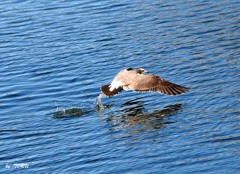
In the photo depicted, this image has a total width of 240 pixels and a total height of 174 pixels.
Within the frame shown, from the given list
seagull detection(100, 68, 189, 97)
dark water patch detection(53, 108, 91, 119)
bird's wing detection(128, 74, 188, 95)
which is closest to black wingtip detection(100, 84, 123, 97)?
seagull detection(100, 68, 189, 97)

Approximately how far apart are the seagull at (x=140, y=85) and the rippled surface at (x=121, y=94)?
9.6 inches

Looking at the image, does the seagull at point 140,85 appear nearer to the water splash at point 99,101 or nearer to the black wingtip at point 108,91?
the black wingtip at point 108,91

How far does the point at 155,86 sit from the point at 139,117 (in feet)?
2.28

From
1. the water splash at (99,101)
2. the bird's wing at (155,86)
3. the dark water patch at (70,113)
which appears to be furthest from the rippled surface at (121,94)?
the bird's wing at (155,86)

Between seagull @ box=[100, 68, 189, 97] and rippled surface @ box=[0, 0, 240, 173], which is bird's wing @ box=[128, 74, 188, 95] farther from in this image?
rippled surface @ box=[0, 0, 240, 173]

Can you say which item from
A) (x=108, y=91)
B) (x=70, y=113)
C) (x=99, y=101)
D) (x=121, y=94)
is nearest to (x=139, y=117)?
(x=108, y=91)

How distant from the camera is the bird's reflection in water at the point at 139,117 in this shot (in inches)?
495

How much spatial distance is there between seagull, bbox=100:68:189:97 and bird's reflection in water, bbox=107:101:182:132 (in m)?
0.28

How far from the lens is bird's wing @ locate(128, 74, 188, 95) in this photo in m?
13.2

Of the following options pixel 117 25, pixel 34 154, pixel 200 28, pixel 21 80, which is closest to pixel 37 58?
pixel 21 80

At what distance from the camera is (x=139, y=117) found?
42.5ft

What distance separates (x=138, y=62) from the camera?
51.0 feet

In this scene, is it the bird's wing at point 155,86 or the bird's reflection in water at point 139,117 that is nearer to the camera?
the bird's reflection in water at point 139,117

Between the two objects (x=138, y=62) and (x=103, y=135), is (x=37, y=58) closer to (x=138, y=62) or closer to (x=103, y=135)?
(x=138, y=62)
